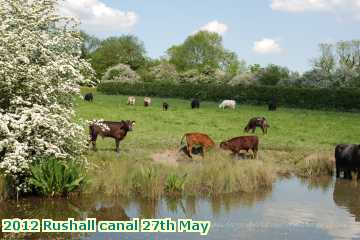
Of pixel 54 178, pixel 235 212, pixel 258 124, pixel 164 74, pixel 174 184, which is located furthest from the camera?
pixel 164 74

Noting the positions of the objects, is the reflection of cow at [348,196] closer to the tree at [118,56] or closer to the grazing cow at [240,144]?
the grazing cow at [240,144]

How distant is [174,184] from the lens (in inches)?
625

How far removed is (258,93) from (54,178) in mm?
46886

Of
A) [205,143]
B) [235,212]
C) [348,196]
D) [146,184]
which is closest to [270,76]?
[205,143]

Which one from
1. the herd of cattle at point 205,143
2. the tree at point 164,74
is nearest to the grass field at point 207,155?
the herd of cattle at point 205,143

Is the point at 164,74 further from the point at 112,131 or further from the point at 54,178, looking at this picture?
the point at 54,178

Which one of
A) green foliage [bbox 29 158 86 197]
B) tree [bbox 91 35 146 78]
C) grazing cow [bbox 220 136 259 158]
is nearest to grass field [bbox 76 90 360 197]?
grazing cow [bbox 220 136 259 158]

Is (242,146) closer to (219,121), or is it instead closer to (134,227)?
(134,227)

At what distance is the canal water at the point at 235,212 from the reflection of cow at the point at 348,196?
3cm

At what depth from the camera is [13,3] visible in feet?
53.8

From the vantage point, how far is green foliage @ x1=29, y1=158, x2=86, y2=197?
47.4 ft

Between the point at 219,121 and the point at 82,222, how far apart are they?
80.1 ft

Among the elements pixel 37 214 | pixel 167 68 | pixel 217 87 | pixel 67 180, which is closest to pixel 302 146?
pixel 67 180

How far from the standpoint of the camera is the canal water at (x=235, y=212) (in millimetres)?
12075
